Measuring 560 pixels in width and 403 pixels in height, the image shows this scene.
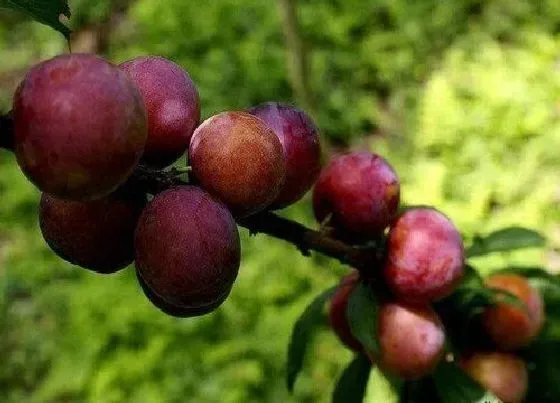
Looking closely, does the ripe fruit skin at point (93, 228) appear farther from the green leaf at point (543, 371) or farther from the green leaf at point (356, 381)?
the green leaf at point (543, 371)

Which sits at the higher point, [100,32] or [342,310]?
[342,310]

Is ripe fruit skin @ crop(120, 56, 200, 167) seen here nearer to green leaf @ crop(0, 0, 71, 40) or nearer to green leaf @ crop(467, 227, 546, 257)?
green leaf @ crop(0, 0, 71, 40)

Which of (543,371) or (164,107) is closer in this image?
(164,107)

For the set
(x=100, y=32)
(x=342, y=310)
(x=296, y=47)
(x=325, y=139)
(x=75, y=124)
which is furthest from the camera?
(x=100, y=32)

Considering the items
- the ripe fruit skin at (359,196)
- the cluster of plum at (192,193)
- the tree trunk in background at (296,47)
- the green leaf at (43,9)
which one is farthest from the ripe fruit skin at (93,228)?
the tree trunk in background at (296,47)

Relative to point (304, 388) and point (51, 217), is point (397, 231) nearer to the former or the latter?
point (51, 217)

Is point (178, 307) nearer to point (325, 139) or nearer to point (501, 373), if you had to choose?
point (501, 373)

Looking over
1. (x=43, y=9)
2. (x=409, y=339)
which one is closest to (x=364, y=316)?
(x=409, y=339)

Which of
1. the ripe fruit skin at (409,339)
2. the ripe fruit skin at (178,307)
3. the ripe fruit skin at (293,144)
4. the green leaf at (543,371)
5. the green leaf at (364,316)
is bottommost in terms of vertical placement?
the green leaf at (543,371)
